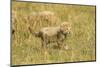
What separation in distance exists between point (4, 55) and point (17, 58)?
16cm

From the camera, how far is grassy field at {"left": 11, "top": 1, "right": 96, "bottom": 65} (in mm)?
2383

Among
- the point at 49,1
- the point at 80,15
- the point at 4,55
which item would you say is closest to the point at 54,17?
the point at 49,1

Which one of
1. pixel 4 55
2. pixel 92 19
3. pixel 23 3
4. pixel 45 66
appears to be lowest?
pixel 45 66

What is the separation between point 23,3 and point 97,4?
1046 millimetres

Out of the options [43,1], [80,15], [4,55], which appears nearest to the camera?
[4,55]

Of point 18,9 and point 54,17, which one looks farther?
point 54,17

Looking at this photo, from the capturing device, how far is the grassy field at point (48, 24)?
7.82ft

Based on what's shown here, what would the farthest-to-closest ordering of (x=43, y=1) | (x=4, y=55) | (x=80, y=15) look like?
1. (x=80, y=15)
2. (x=43, y=1)
3. (x=4, y=55)

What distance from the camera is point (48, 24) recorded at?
8.25 feet

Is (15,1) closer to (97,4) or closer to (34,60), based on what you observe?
(34,60)

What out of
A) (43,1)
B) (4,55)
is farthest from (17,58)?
(43,1)

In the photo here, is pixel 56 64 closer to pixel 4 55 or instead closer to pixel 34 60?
pixel 34 60

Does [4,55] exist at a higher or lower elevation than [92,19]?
lower

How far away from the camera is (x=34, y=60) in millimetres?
2453
